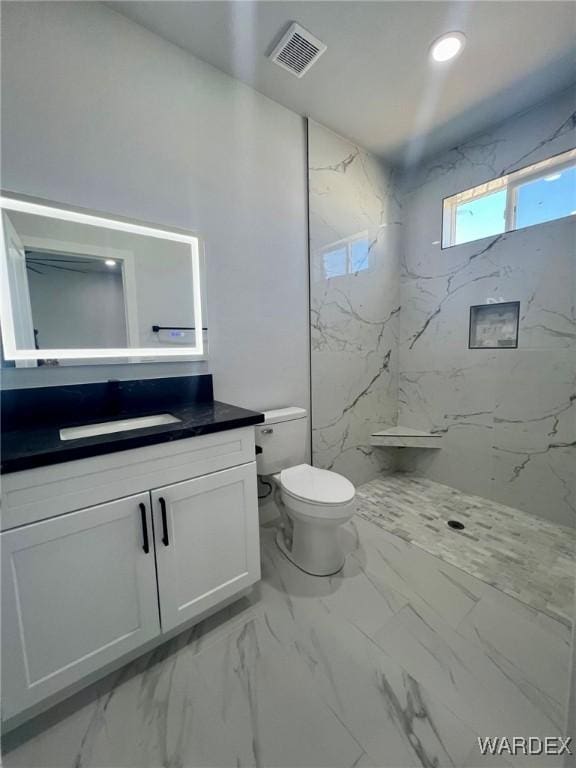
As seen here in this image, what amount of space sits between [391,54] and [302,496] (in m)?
2.33

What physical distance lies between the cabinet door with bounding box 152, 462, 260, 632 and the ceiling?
2.06 metres

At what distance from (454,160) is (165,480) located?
2975mm

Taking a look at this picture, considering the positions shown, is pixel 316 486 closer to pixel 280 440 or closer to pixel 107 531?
pixel 280 440

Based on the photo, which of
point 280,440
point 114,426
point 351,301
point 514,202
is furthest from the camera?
point 351,301

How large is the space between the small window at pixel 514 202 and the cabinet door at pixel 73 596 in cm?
279

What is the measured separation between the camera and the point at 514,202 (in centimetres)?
211

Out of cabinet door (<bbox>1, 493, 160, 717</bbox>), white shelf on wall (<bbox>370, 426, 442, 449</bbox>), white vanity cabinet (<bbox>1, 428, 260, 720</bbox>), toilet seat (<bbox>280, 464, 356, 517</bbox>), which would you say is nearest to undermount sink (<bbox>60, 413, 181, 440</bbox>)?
white vanity cabinet (<bbox>1, 428, 260, 720</bbox>)

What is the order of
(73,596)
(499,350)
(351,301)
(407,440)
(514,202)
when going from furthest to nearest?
(407,440) → (351,301) → (499,350) → (514,202) → (73,596)

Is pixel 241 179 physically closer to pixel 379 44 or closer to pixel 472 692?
pixel 379 44

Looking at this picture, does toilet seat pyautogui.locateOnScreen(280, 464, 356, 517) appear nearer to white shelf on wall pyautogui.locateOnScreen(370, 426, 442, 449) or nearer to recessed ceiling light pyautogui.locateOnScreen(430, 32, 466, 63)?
white shelf on wall pyautogui.locateOnScreen(370, 426, 442, 449)

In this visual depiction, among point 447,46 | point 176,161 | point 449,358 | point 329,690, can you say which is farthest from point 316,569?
point 447,46

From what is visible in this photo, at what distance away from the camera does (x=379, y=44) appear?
1.52 m

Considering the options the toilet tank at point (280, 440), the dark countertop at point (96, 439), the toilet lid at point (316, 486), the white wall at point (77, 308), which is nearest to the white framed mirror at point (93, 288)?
the white wall at point (77, 308)

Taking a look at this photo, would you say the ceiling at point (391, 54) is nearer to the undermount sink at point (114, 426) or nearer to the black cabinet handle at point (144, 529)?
the undermount sink at point (114, 426)
